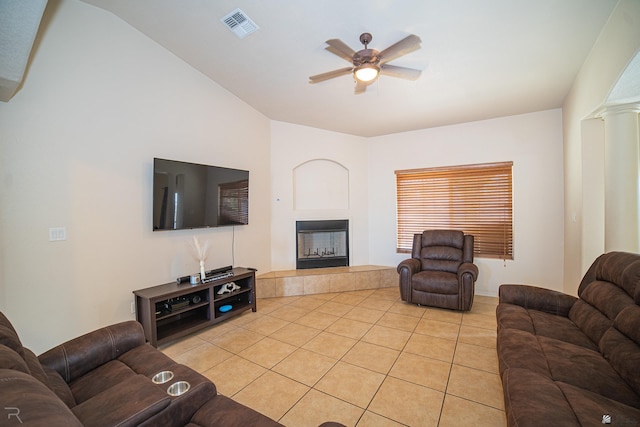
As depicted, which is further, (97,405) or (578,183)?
(578,183)

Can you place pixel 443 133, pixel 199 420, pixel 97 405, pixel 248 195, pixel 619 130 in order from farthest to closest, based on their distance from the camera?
pixel 443 133 → pixel 248 195 → pixel 619 130 → pixel 199 420 → pixel 97 405

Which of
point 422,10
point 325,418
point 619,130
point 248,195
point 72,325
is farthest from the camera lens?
point 248,195

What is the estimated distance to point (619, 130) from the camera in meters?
2.51

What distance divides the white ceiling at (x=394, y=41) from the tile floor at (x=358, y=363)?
2822 mm

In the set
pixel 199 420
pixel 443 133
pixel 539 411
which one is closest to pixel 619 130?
pixel 443 133

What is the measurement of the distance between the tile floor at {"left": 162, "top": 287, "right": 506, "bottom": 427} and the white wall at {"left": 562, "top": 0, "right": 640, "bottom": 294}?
132 cm

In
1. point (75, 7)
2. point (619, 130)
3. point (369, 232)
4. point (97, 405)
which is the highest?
point (75, 7)

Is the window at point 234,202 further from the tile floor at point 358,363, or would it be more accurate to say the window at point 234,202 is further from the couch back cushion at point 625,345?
the couch back cushion at point 625,345

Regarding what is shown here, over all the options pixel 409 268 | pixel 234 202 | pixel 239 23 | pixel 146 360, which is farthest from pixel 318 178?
pixel 146 360

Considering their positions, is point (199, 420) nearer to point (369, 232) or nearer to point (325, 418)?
point (325, 418)

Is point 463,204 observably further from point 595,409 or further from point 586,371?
point 595,409

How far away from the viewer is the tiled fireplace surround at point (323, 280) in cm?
414

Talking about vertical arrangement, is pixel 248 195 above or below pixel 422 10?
below

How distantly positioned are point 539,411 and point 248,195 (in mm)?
3628
